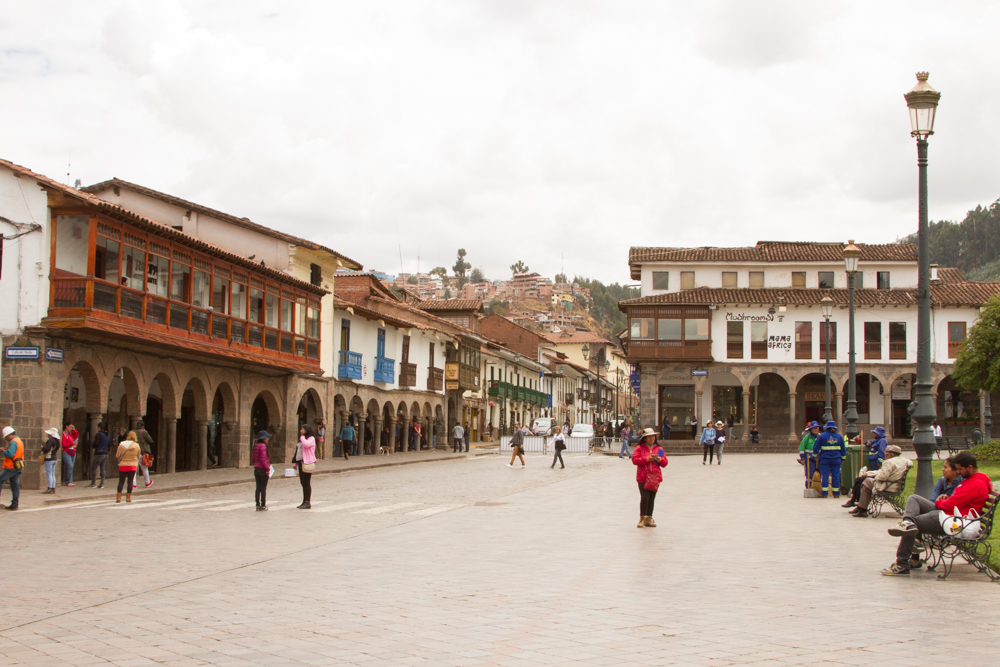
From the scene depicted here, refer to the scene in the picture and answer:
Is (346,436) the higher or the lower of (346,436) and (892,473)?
the lower

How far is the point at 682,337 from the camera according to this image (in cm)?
5450

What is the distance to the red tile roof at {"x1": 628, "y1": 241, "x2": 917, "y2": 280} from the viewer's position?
186 feet

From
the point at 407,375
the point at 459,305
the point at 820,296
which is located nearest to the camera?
the point at 407,375

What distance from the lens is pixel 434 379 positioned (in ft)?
170

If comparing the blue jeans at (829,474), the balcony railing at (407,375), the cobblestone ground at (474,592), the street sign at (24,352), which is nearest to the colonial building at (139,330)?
the street sign at (24,352)

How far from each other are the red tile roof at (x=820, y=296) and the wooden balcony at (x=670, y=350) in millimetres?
2217

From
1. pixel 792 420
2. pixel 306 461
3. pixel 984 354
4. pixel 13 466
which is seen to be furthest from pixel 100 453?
pixel 792 420

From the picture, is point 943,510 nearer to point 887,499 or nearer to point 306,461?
point 887,499

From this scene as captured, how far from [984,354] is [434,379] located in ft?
86.8

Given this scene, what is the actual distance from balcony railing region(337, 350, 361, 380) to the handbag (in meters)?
31.0

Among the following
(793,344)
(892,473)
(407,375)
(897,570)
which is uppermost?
(793,344)

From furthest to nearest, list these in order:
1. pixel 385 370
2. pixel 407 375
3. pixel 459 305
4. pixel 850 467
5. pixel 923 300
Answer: pixel 459 305, pixel 407 375, pixel 385 370, pixel 850 467, pixel 923 300

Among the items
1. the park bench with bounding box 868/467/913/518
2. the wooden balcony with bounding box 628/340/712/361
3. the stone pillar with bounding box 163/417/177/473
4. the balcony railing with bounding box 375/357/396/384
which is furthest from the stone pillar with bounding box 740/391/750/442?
the park bench with bounding box 868/467/913/518

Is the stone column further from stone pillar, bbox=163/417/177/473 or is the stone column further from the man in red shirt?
the man in red shirt
